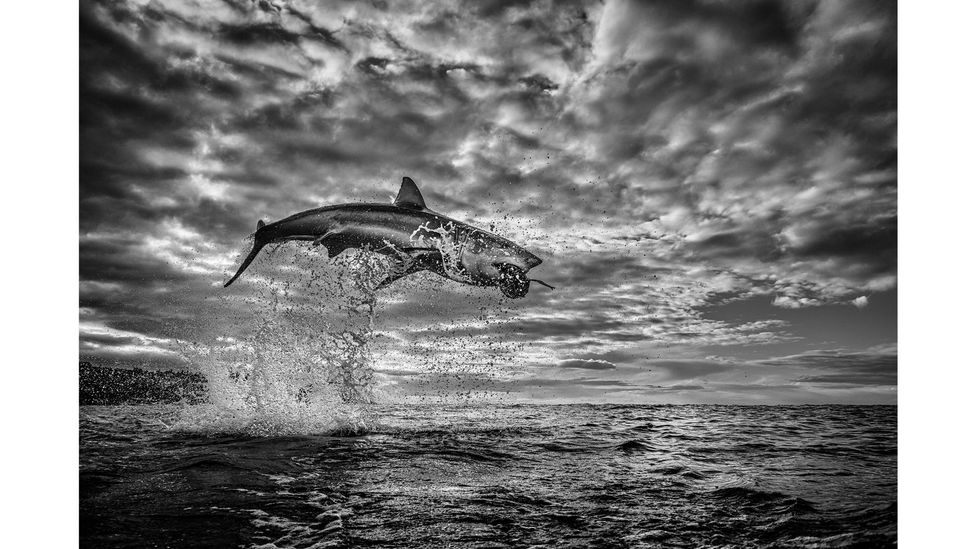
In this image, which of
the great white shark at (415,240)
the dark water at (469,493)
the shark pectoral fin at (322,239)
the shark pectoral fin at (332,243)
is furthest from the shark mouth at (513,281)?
the shark pectoral fin at (322,239)

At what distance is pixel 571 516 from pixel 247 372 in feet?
19.4

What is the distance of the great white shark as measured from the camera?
6113 mm

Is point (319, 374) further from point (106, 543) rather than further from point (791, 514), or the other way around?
point (791, 514)

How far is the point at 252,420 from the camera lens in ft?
25.0

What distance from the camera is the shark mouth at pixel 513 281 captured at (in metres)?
6.07

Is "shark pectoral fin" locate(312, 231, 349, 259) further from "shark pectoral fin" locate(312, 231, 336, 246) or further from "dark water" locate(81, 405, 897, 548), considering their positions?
"dark water" locate(81, 405, 897, 548)

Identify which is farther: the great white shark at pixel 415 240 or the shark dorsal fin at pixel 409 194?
the shark dorsal fin at pixel 409 194

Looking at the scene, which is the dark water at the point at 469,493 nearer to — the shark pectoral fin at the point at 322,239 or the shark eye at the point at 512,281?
the shark eye at the point at 512,281

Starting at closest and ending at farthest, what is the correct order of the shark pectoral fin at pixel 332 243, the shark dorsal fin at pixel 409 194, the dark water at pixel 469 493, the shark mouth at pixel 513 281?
the dark water at pixel 469 493, the shark mouth at pixel 513 281, the shark pectoral fin at pixel 332 243, the shark dorsal fin at pixel 409 194

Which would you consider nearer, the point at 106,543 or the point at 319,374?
the point at 106,543

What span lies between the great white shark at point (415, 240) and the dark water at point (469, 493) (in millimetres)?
2048

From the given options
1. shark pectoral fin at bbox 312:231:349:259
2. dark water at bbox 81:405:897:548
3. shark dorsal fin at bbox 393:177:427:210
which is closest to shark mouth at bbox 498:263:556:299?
shark dorsal fin at bbox 393:177:427:210
